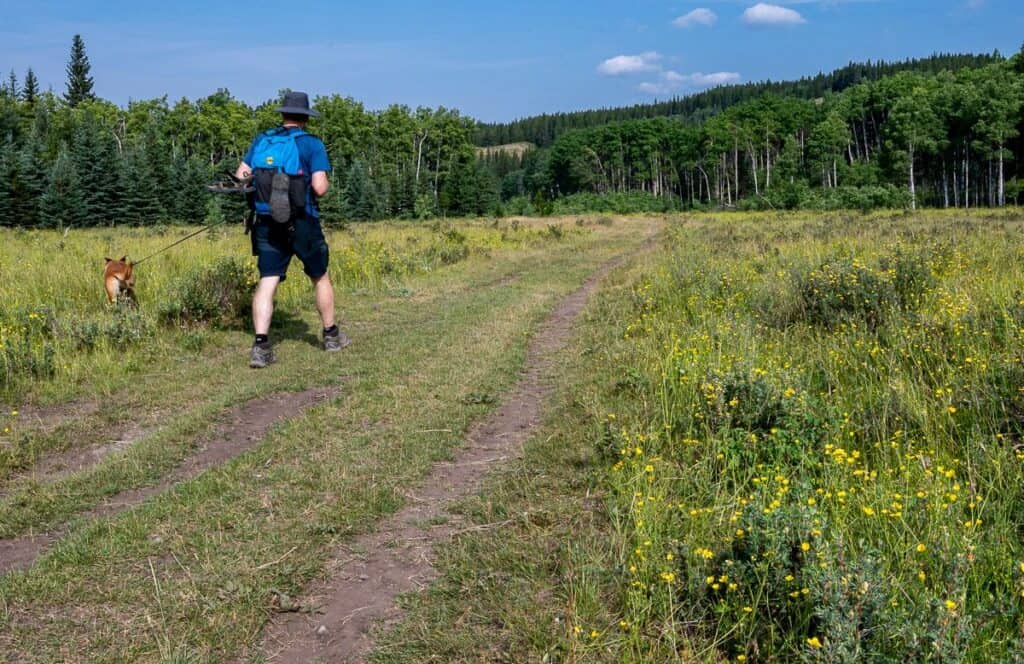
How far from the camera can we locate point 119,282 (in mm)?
9555

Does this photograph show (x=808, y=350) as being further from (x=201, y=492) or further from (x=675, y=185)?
(x=675, y=185)

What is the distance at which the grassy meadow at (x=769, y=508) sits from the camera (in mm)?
2553

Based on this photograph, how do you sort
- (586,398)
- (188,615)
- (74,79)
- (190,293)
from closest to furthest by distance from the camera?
1. (188,615)
2. (586,398)
3. (190,293)
4. (74,79)

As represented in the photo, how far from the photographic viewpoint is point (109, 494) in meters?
4.27

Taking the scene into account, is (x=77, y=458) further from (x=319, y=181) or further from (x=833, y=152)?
(x=833, y=152)

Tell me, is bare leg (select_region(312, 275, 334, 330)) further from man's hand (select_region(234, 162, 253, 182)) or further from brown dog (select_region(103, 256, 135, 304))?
brown dog (select_region(103, 256, 135, 304))

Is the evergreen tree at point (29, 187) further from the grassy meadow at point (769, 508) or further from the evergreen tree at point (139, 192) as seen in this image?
the grassy meadow at point (769, 508)

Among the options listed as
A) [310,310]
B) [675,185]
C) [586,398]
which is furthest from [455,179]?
[586,398]

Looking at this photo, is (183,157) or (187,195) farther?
(183,157)

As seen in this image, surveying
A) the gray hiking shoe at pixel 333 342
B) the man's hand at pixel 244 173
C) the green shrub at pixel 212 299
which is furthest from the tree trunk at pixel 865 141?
the man's hand at pixel 244 173

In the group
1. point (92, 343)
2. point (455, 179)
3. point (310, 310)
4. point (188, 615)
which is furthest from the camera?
point (455, 179)

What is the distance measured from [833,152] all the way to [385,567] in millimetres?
91465

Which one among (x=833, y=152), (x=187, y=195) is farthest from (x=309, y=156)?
(x=833, y=152)

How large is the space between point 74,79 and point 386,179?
200 ft
